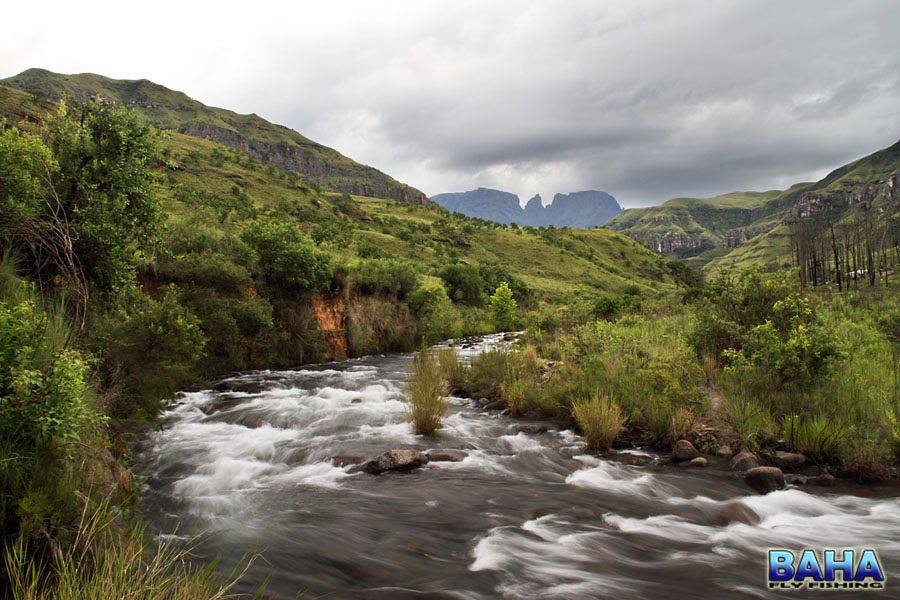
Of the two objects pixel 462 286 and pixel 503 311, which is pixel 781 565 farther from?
pixel 462 286

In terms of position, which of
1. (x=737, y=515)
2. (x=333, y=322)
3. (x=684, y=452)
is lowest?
(x=737, y=515)

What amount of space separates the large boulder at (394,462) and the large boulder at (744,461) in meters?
5.90

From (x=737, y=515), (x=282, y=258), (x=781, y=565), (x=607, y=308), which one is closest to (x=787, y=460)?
(x=737, y=515)

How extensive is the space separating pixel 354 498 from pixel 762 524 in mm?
6262

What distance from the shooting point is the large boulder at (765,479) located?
23.8ft

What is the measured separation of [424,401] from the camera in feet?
35.9

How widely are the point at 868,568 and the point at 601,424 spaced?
4486mm

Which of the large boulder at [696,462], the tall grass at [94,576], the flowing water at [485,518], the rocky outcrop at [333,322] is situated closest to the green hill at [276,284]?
the rocky outcrop at [333,322]

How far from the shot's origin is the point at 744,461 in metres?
8.08

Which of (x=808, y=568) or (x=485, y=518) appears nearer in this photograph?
(x=808, y=568)

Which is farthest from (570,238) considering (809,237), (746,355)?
(746,355)

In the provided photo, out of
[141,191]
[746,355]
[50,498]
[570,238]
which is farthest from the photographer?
[570,238]

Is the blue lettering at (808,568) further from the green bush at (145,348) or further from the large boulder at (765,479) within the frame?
the green bush at (145,348)

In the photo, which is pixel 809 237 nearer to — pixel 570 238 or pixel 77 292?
pixel 570 238
